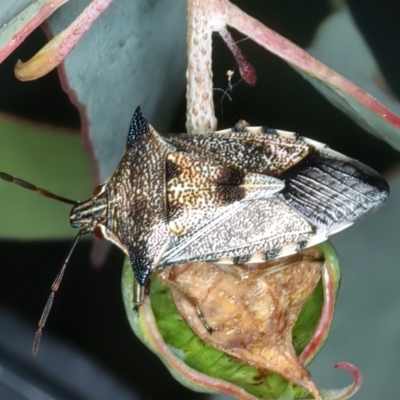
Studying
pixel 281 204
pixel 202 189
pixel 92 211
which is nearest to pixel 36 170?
pixel 92 211

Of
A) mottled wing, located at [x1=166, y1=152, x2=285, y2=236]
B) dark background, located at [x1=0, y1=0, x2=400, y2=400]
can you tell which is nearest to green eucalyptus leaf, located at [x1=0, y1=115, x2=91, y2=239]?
dark background, located at [x1=0, y1=0, x2=400, y2=400]

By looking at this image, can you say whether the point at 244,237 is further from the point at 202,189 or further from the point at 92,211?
the point at 92,211

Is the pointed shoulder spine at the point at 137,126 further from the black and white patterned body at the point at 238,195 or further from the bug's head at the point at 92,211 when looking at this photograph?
the bug's head at the point at 92,211

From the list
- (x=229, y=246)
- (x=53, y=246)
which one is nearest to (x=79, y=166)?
(x=53, y=246)

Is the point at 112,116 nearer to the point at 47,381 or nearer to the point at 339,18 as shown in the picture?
the point at 339,18

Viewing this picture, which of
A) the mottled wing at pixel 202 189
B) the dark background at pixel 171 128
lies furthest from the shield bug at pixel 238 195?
the dark background at pixel 171 128

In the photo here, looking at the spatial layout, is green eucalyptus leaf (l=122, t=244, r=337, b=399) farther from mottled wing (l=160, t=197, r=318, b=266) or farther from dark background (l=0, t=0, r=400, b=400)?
dark background (l=0, t=0, r=400, b=400)

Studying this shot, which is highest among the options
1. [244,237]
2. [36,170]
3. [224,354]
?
[36,170]
